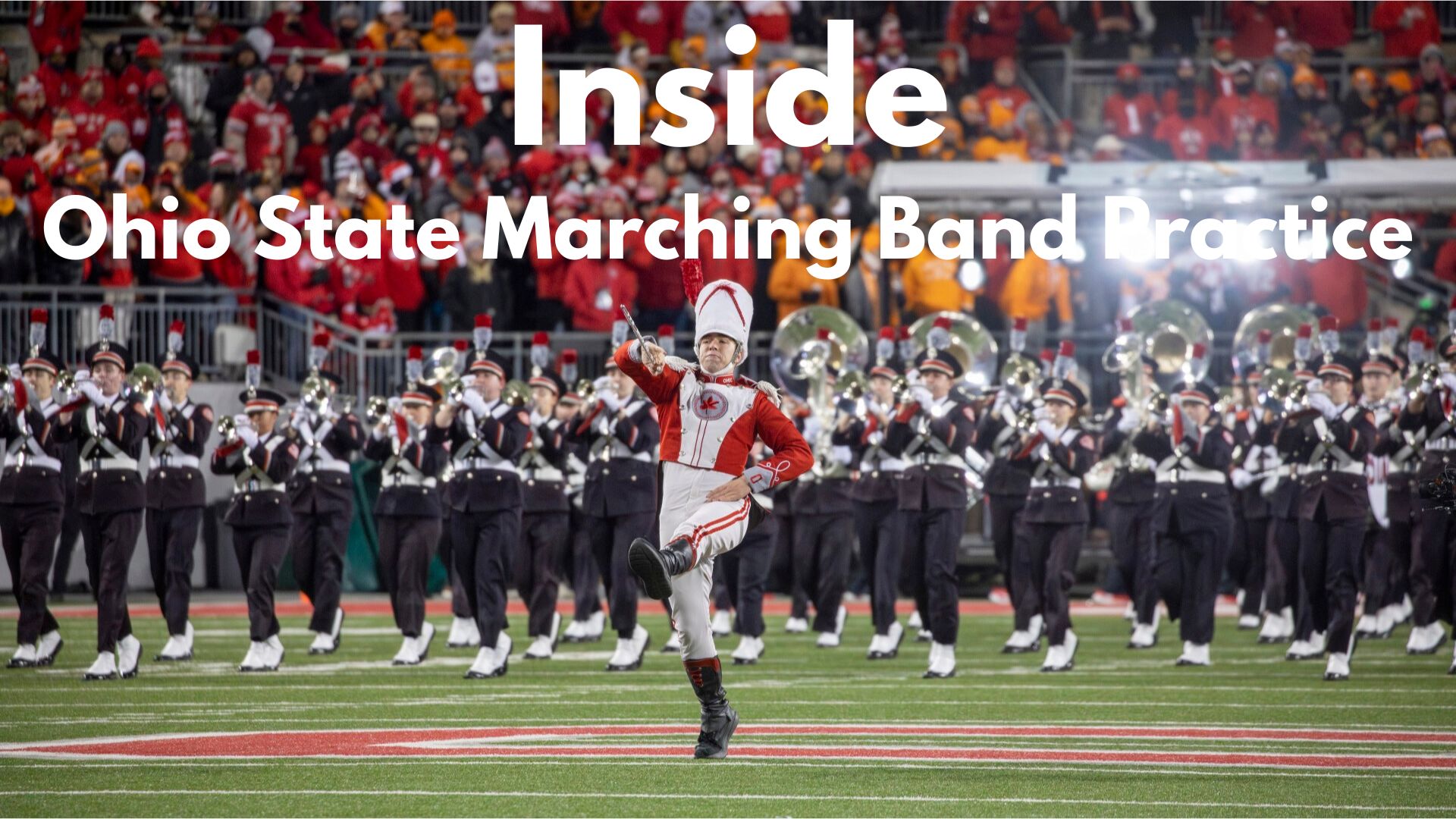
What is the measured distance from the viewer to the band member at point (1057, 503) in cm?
1291

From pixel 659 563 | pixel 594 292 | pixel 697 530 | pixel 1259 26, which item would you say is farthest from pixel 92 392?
pixel 1259 26

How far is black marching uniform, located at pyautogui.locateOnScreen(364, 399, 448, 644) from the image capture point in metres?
13.5

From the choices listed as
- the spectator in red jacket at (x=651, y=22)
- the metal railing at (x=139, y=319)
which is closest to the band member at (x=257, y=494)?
the metal railing at (x=139, y=319)

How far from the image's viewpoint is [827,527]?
15016 mm

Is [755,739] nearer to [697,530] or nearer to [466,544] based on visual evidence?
[697,530]

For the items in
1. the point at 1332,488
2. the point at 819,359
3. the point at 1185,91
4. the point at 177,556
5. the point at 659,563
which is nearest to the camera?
the point at 659,563

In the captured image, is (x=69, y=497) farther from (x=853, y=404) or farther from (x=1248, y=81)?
(x=1248, y=81)

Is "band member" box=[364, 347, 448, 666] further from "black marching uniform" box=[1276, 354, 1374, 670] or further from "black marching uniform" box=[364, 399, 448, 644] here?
"black marching uniform" box=[1276, 354, 1374, 670]

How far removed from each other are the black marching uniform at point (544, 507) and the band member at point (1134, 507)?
352 cm

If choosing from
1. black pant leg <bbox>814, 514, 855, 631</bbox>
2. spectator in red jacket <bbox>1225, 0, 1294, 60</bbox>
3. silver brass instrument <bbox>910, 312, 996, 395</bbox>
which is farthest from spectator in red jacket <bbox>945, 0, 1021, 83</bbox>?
black pant leg <bbox>814, 514, 855, 631</bbox>

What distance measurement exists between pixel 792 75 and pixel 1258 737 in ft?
44.9

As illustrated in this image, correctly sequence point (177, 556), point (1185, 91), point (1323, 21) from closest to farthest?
point (177, 556) → point (1185, 91) → point (1323, 21)

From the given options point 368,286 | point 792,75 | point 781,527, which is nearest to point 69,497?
point 368,286

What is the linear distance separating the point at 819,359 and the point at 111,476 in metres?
5.43
